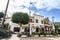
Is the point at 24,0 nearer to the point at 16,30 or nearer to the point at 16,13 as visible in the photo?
the point at 16,13

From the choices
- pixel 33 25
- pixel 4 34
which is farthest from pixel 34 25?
pixel 4 34

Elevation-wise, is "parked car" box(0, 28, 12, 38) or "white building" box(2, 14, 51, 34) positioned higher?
"white building" box(2, 14, 51, 34)

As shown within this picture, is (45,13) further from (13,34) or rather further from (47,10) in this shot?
Answer: (13,34)

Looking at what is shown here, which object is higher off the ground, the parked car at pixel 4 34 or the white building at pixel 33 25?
the white building at pixel 33 25

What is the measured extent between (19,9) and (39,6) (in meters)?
0.27

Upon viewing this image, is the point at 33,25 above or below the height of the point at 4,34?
above

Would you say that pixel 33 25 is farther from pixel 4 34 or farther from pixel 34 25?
pixel 4 34

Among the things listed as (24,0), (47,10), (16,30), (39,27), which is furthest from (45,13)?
(16,30)

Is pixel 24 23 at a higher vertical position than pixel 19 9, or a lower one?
lower

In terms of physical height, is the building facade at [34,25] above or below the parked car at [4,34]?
above

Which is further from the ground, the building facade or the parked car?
the building facade

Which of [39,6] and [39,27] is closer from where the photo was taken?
[39,27]

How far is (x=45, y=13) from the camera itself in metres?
1.39

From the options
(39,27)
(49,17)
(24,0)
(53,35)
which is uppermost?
(24,0)
